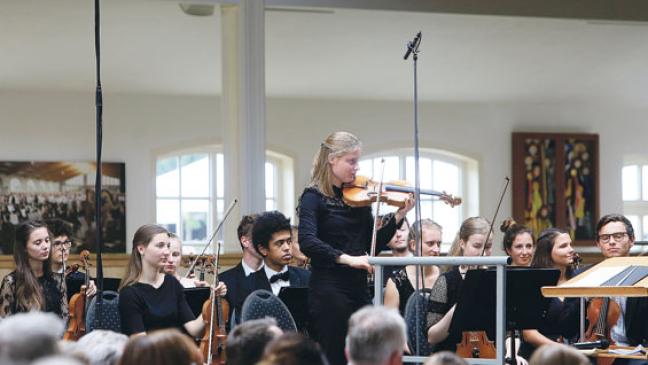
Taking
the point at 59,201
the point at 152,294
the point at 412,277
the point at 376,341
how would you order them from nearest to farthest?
the point at 376,341
the point at 152,294
the point at 412,277
the point at 59,201

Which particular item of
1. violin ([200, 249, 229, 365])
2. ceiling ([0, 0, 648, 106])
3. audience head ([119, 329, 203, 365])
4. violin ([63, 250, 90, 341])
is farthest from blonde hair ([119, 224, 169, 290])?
ceiling ([0, 0, 648, 106])

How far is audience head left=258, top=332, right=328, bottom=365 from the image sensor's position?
9.78 ft

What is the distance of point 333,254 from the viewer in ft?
15.9

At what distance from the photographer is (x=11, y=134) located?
11.9 metres

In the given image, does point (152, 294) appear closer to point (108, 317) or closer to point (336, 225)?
point (108, 317)

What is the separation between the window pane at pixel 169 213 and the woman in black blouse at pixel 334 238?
25.4 feet

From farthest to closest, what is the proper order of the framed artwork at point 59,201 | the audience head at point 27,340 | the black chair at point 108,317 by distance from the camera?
the framed artwork at point 59,201 < the black chair at point 108,317 < the audience head at point 27,340

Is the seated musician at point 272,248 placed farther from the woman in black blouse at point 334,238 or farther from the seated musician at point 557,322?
the seated musician at point 557,322

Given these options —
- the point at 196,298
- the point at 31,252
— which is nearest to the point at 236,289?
the point at 196,298

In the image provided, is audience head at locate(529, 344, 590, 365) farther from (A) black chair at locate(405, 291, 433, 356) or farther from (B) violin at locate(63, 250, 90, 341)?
(B) violin at locate(63, 250, 90, 341)

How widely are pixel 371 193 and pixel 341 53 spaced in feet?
21.3

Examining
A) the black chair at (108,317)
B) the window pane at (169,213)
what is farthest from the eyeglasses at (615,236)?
the window pane at (169,213)

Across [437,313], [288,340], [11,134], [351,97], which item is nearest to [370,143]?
[351,97]

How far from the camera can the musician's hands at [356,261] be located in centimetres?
473
